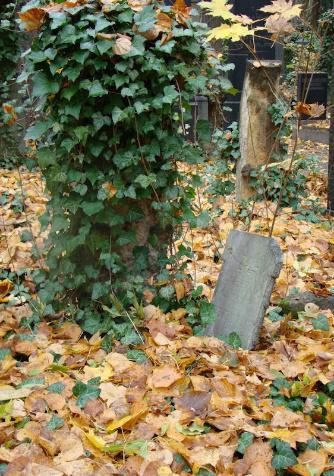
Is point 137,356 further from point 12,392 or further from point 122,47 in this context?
point 122,47

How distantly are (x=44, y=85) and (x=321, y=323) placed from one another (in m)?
2.09

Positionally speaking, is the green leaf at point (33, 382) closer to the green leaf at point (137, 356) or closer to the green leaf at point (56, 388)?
the green leaf at point (56, 388)

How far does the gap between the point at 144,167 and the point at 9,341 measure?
120 centimetres

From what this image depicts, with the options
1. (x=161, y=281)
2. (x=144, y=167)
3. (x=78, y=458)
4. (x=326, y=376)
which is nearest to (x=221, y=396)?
(x=326, y=376)

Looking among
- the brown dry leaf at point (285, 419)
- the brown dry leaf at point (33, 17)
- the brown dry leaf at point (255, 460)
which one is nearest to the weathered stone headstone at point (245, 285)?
the brown dry leaf at point (285, 419)

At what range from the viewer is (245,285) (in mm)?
3312

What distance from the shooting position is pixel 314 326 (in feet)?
11.3

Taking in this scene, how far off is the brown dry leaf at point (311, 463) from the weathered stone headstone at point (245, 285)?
943 mm

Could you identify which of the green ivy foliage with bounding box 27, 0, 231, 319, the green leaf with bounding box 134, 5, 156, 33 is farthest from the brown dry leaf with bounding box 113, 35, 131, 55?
the green leaf with bounding box 134, 5, 156, 33

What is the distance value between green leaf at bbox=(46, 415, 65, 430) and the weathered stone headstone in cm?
120

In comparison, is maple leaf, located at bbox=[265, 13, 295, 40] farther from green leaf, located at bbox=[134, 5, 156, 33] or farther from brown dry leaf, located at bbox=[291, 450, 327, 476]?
brown dry leaf, located at bbox=[291, 450, 327, 476]

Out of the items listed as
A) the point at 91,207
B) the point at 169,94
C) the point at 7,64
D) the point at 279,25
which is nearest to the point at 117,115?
the point at 169,94

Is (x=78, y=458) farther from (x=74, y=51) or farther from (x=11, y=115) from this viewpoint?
(x=11, y=115)

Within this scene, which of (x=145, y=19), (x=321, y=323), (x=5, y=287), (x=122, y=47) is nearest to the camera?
(x=122, y=47)
